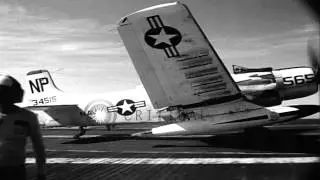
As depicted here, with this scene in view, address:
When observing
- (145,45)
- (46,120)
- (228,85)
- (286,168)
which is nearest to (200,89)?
(228,85)

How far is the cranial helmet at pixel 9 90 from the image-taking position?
3.43 metres

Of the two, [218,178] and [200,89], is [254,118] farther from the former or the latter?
[218,178]

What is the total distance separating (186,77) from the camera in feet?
44.3

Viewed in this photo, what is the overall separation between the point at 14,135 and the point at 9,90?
0.52 m

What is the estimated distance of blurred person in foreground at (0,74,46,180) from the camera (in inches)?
133

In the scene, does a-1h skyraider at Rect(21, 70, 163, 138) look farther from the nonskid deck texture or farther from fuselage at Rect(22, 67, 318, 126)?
the nonskid deck texture

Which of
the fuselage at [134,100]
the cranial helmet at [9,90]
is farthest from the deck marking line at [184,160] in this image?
the cranial helmet at [9,90]

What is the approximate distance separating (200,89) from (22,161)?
10980mm

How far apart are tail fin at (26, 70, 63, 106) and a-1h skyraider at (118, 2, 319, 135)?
11.3m

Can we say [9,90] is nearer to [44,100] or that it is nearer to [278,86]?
[278,86]

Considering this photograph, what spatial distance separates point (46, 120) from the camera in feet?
67.8

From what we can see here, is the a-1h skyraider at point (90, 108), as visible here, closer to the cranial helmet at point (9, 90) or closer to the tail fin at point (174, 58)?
the tail fin at point (174, 58)

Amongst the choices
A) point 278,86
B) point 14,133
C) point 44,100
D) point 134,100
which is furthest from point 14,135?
point 44,100

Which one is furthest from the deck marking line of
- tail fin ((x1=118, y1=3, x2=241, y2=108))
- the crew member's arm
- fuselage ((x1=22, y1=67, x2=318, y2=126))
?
the crew member's arm
